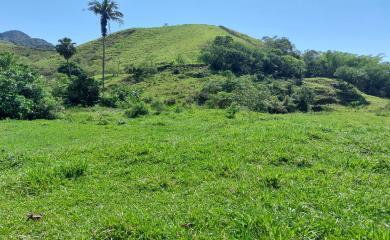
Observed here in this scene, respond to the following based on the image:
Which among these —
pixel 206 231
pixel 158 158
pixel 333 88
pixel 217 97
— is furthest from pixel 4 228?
pixel 333 88

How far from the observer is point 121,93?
186ft

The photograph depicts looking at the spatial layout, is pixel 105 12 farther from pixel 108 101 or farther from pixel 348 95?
pixel 348 95

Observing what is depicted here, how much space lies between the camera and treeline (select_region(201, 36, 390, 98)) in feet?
286

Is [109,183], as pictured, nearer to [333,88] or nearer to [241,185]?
[241,185]

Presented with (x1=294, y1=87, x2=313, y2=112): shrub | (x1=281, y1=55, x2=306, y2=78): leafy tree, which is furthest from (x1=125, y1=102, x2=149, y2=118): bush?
(x1=281, y1=55, x2=306, y2=78): leafy tree

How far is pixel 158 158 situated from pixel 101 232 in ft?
15.3

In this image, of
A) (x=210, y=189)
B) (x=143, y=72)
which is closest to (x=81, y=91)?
(x=143, y=72)

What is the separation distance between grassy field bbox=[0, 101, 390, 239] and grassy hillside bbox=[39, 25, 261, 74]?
8726cm

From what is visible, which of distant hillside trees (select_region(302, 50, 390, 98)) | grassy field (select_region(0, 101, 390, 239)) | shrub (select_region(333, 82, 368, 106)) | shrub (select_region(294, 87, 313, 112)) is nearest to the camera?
grassy field (select_region(0, 101, 390, 239))

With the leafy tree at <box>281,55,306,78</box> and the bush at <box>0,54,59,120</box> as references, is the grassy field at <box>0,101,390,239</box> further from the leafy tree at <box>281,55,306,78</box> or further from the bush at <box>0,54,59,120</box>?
the leafy tree at <box>281,55,306,78</box>

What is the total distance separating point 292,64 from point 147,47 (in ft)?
185

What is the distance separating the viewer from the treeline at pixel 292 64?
3435 inches

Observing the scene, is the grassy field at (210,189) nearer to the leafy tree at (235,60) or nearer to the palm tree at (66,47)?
the palm tree at (66,47)

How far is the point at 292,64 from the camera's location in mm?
90312
